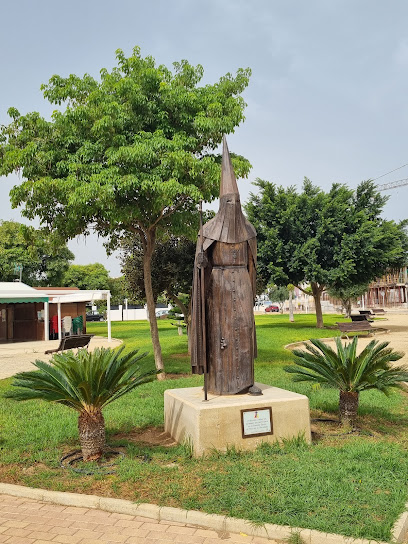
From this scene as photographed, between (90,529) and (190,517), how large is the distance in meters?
0.79

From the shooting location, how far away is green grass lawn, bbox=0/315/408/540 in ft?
12.4

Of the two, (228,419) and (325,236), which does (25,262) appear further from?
(228,419)

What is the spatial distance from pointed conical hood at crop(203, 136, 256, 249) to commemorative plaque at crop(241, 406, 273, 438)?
2.10m

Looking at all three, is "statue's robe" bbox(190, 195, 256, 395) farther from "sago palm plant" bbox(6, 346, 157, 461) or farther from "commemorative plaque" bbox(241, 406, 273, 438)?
"sago palm plant" bbox(6, 346, 157, 461)

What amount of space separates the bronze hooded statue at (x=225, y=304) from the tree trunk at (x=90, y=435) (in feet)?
4.58

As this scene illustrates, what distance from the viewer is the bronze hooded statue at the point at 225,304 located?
6.02 meters

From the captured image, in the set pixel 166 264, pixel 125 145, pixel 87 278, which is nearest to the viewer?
pixel 125 145

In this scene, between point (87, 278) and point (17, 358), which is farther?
point (87, 278)

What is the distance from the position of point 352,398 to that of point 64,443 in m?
3.80

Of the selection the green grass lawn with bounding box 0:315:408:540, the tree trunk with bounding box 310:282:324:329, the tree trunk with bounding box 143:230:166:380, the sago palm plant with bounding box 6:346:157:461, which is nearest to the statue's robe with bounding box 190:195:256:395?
the green grass lawn with bounding box 0:315:408:540

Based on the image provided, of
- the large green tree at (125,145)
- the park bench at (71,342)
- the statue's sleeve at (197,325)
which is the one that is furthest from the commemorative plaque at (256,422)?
the park bench at (71,342)

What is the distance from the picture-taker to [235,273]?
6.17 m

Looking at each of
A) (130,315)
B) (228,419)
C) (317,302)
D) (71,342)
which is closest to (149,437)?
(228,419)

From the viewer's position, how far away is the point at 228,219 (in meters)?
6.15
